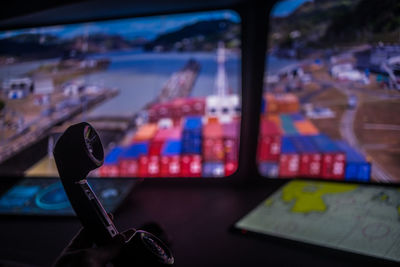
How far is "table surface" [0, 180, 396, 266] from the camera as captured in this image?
126cm

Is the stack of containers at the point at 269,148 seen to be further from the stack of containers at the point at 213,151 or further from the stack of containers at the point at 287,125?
the stack of containers at the point at 213,151

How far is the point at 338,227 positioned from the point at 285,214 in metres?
0.25

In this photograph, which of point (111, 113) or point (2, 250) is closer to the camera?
point (2, 250)

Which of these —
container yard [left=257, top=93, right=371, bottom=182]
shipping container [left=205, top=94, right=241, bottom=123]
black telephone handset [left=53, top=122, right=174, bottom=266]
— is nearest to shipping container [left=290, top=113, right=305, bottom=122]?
container yard [left=257, top=93, right=371, bottom=182]

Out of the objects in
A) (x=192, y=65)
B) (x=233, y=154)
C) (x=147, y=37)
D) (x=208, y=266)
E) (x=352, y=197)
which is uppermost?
(x=147, y=37)

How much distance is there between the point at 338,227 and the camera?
1.37 metres

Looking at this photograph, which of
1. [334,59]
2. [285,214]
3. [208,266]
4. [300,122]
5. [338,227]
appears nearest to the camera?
[208,266]

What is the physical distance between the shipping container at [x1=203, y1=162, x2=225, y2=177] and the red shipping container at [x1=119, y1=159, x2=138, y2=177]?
450 mm

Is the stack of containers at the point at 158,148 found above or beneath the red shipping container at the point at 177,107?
beneath

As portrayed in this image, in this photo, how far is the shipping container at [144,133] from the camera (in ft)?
6.79

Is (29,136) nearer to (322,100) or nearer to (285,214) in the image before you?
(285,214)

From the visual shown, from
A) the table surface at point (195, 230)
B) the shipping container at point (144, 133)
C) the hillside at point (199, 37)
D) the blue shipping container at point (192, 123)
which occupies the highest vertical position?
the hillside at point (199, 37)

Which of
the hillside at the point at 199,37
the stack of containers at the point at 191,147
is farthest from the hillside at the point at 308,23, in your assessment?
the stack of containers at the point at 191,147


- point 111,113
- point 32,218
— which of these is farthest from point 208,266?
point 111,113
